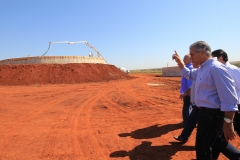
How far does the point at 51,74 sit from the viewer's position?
23.7 metres

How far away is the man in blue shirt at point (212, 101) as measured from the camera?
7.91ft

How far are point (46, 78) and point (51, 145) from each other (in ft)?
65.1

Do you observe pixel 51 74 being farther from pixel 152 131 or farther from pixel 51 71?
pixel 152 131

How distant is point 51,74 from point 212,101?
Answer: 23.3 metres

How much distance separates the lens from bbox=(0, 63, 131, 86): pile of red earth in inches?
862

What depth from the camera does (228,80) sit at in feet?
7.98

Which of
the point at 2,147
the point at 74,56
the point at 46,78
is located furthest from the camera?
the point at 74,56

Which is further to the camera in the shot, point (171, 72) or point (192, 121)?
point (171, 72)

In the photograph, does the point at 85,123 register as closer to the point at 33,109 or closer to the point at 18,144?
the point at 18,144

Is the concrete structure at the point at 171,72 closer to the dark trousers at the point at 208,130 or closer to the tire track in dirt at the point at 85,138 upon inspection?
the tire track in dirt at the point at 85,138

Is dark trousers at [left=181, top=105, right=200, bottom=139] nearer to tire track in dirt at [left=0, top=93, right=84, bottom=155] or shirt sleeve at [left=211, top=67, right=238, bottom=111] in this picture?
shirt sleeve at [left=211, top=67, right=238, bottom=111]

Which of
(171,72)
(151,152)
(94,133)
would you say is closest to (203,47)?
(151,152)

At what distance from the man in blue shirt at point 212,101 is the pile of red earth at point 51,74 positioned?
2063cm

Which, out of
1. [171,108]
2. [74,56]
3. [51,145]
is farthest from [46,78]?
[51,145]
